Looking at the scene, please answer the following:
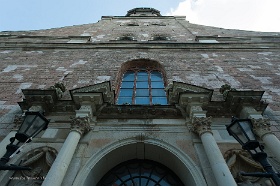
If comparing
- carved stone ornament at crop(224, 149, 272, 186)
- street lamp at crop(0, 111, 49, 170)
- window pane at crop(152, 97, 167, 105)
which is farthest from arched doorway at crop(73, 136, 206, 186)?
window pane at crop(152, 97, 167, 105)

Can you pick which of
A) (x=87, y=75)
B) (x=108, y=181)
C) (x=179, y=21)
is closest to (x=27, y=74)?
(x=87, y=75)

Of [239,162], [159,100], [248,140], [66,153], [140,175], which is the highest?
[159,100]

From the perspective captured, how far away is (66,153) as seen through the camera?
539 centimetres

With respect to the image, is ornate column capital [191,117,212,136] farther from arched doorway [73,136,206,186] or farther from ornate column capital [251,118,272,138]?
ornate column capital [251,118,272,138]

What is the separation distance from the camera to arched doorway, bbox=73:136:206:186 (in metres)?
5.55

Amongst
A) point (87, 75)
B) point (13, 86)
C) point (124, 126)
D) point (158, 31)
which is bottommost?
point (124, 126)

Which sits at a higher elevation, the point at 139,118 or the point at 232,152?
the point at 139,118

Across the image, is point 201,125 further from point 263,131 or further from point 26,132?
point 26,132

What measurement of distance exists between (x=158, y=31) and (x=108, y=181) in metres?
12.1

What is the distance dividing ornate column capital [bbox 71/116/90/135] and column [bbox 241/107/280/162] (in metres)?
4.11

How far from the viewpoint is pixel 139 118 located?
709cm

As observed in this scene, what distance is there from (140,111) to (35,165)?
117 inches

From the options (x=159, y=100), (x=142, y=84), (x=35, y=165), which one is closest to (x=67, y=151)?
(x=35, y=165)

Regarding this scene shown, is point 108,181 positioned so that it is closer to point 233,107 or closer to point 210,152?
point 210,152
